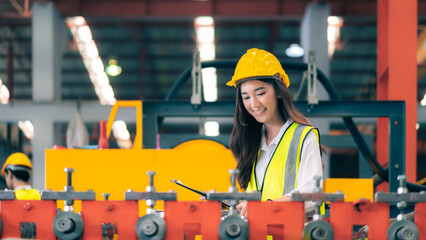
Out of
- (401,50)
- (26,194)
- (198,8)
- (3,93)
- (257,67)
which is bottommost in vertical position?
(26,194)

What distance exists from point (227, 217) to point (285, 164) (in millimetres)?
626

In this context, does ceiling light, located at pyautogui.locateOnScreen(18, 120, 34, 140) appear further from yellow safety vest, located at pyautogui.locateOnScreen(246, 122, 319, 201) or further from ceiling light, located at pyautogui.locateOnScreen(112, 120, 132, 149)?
yellow safety vest, located at pyautogui.locateOnScreen(246, 122, 319, 201)

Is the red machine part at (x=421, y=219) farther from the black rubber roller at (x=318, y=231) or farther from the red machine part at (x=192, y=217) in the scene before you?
the red machine part at (x=192, y=217)

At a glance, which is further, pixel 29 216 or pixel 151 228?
pixel 29 216

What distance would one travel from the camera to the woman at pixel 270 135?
7.22 feet

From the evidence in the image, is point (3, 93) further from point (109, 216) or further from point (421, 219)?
point (421, 219)

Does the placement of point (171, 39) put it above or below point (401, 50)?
above

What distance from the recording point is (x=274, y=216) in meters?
1.72

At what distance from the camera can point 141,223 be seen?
1700 mm

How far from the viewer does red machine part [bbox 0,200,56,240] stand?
1814 mm

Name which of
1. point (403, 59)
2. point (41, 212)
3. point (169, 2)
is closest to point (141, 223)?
point (41, 212)

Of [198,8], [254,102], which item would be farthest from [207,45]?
[254,102]

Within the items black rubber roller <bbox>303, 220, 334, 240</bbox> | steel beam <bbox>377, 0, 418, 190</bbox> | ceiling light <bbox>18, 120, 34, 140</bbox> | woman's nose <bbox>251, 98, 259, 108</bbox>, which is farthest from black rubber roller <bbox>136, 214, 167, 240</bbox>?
ceiling light <bbox>18, 120, 34, 140</bbox>

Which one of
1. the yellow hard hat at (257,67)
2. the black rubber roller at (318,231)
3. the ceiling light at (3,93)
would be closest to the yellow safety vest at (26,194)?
the yellow hard hat at (257,67)
